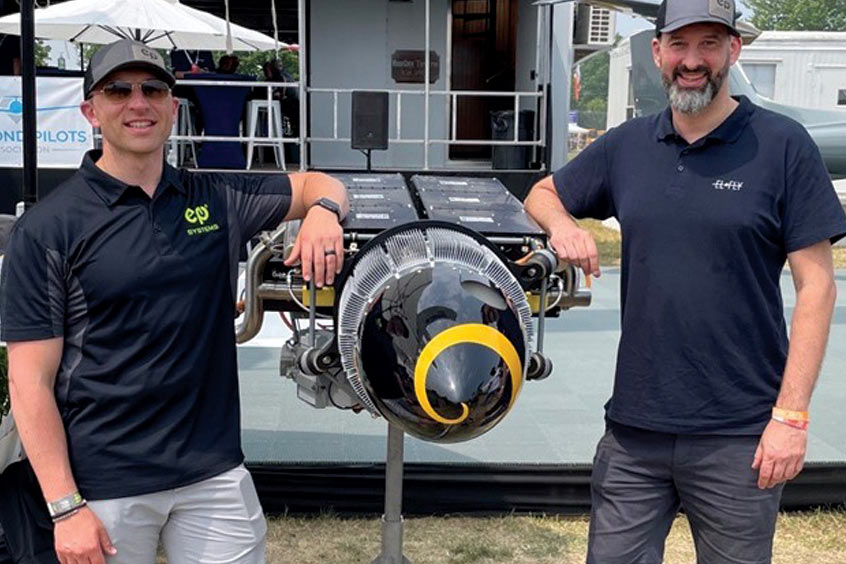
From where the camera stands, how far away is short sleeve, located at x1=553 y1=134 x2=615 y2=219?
2381 millimetres

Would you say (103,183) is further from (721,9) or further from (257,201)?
(721,9)

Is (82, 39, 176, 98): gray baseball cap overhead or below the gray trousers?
overhead

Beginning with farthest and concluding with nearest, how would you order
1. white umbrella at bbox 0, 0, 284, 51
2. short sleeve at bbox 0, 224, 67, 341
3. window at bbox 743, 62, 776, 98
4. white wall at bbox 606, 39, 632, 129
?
white wall at bbox 606, 39, 632, 129
window at bbox 743, 62, 776, 98
white umbrella at bbox 0, 0, 284, 51
short sleeve at bbox 0, 224, 67, 341

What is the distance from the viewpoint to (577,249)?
2211 mm

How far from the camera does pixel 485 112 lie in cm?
1223

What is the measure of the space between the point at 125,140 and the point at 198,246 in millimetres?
259

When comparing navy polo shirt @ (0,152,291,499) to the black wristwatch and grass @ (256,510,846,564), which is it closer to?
the black wristwatch

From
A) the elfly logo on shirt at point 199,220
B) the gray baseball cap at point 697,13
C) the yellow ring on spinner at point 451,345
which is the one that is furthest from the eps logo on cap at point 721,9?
the elfly logo on shirt at point 199,220

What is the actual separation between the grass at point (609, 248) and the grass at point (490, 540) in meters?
5.82

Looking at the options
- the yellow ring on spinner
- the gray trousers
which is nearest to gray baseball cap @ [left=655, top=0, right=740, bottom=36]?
the yellow ring on spinner

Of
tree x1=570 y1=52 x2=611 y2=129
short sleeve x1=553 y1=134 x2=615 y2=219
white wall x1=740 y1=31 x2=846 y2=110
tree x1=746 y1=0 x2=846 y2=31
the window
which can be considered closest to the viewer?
short sleeve x1=553 y1=134 x2=615 y2=219

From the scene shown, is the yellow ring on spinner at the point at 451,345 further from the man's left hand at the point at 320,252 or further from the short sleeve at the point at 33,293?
the short sleeve at the point at 33,293

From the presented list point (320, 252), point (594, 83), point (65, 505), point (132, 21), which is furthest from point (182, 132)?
point (594, 83)

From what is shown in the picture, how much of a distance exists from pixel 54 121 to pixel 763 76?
1475 cm
